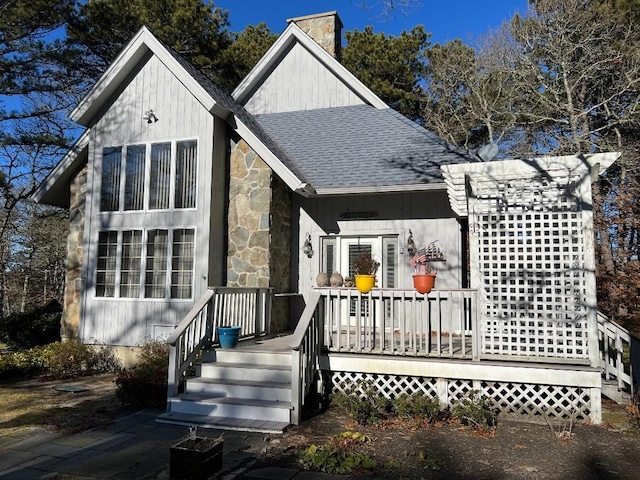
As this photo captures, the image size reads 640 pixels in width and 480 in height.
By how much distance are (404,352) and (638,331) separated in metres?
→ 10.8

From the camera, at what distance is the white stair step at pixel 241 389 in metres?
6.20

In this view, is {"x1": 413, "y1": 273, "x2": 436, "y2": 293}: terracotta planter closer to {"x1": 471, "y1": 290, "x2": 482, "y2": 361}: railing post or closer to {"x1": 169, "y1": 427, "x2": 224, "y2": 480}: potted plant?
{"x1": 471, "y1": 290, "x2": 482, "y2": 361}: railing post

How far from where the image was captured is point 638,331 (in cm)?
1369

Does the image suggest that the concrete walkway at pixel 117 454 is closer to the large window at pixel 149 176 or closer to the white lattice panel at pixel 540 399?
the white lattice panel at pixel 540 399

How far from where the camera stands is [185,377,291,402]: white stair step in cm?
620

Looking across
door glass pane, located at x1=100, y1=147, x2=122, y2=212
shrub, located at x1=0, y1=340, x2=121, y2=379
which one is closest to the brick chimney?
door glass pane, located at x1=100, y1=147, x2=122, y2=212

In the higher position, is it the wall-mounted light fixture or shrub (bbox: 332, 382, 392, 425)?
the wall-mounted light fixture

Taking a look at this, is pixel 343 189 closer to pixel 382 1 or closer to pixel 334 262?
pixel 334 262

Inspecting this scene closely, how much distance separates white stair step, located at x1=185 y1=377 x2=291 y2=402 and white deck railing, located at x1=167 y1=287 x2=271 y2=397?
10.6 inches

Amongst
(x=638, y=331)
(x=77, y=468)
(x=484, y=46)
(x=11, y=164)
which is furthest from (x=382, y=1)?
(x=11, y=164)

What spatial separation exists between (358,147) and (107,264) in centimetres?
598

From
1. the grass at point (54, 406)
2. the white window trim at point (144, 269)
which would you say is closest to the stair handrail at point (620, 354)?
the grass at point (54, 406)

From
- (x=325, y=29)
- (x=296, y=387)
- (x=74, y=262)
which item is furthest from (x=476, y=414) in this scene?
(x=325, y=29)

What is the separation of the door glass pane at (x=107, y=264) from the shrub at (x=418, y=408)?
20.9ft
